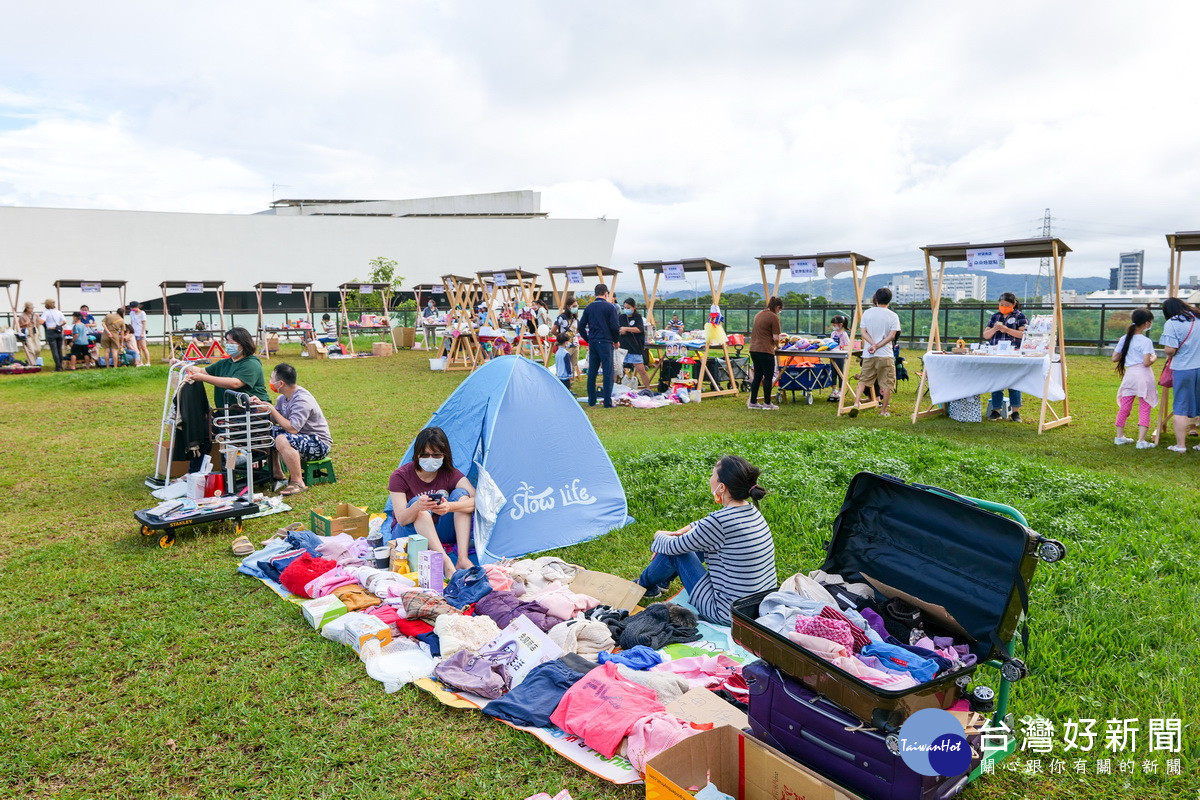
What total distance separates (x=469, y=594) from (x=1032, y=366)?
330 inches

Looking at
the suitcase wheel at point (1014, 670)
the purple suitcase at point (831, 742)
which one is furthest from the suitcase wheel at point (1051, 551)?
the purple suitcase at point (831, 742)

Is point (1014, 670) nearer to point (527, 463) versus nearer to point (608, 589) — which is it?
point (608, 589)

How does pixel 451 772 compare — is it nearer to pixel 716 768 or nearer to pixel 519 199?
pixel 716 768

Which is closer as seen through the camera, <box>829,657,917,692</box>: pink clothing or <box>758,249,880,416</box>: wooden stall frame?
<box>829,657,917,692</box>: pink clothing

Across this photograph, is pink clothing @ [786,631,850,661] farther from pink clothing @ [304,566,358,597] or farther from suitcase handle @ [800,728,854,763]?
pink clothing @ [304,566,358,597]

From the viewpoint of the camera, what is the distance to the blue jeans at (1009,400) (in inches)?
425

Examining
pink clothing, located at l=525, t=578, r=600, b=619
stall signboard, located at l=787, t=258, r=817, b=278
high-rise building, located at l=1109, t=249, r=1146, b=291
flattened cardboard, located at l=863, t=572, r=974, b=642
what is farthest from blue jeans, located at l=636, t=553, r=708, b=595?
high-rise building, located at l=1109, t=249, r=1146, b=291

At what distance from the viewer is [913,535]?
11.5 feet

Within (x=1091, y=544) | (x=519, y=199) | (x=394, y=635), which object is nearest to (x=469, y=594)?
(x=394, y=635)

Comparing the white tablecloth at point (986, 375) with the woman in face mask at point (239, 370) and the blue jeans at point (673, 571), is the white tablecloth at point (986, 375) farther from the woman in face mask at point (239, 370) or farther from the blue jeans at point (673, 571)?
the woman in face mask at point (239, 370)

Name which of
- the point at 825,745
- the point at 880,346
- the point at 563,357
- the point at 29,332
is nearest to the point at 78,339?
the point at 29,332

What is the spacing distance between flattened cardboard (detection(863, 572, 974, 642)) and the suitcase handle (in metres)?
0.85

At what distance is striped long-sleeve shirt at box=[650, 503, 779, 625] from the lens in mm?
4188

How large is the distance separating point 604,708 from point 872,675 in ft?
4.05
